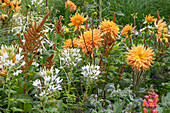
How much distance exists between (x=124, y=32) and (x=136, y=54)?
342mm

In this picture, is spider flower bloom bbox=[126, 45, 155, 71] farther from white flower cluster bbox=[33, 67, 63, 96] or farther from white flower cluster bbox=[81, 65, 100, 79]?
white flower cluster bbox=[33, 67, 63, 96]

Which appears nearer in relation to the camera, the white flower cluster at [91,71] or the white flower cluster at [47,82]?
the white flower cluster at [47,82]

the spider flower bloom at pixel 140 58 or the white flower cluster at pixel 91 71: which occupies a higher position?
the spider flower bloom at pixel 140 58

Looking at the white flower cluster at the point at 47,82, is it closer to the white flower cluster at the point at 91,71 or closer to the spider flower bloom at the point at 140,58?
the white flower cluster at the point at 91,71

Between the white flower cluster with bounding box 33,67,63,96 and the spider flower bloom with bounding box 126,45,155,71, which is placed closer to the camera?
the white flower cluster with bounding box 33,67,63,96

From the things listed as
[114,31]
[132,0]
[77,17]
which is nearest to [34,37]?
[77,17]

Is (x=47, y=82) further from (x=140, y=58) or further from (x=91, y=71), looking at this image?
(x=140, y=58)

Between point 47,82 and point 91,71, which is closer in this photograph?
point 47,82

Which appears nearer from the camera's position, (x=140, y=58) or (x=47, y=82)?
(x=47, y=82)

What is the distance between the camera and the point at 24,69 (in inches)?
43.1

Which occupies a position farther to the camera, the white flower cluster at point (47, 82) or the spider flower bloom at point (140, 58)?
the spider flower bloom at point (140, 58)

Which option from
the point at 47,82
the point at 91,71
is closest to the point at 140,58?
the point at 91,71

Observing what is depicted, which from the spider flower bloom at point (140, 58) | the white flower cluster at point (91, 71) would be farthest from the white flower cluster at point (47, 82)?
the spider flower bloom at point (140, 58)

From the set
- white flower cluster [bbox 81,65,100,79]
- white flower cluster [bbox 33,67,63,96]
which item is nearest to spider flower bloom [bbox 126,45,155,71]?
white flower cluster [bbox 81,65,100,79]
